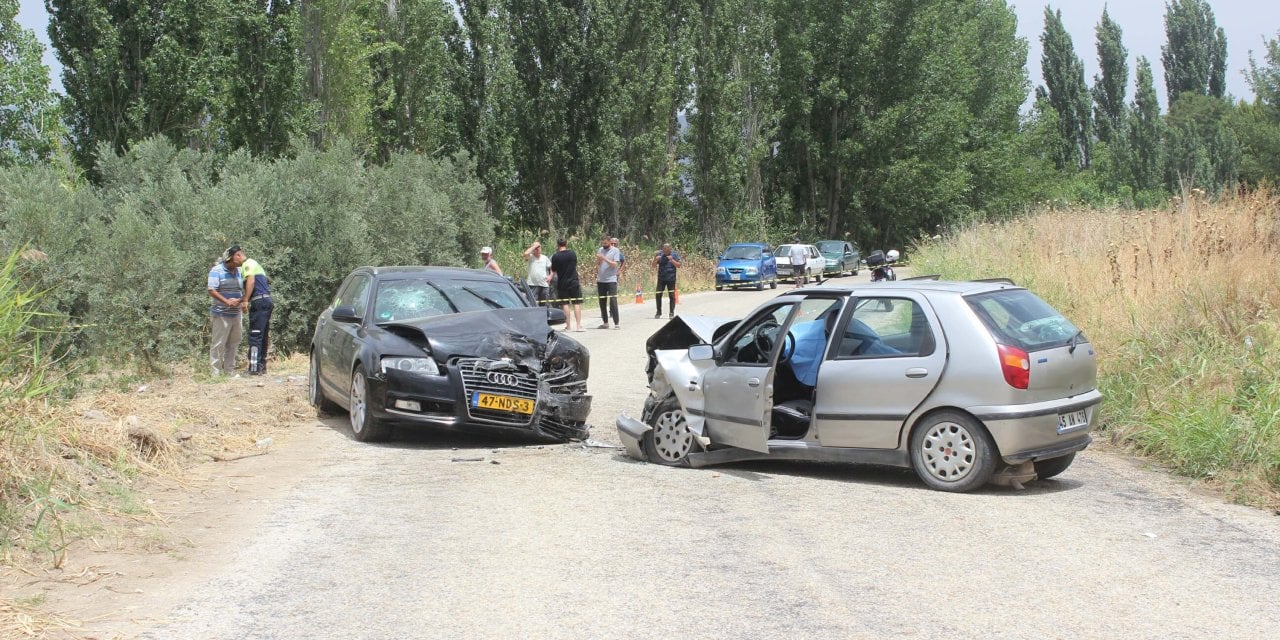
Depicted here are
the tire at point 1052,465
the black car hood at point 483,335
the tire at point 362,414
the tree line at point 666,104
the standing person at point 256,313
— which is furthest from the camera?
the tree line at point 666,104

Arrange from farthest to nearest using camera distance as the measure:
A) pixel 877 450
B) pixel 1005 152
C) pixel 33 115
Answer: pixel 1005 152 < pixel 33 115 < pixel 877 450

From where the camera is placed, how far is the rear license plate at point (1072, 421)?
26.7ft

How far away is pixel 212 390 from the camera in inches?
521

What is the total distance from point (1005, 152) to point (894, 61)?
1150 centimetres

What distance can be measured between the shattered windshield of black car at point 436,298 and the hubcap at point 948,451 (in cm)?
541

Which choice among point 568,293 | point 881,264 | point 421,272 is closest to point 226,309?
point 421,272

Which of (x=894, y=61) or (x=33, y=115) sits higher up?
(x=894, y=61)

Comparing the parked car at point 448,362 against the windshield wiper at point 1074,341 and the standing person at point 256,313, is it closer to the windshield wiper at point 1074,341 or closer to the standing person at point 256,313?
the standing person at point 256,313

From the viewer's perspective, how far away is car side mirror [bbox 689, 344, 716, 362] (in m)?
9.53

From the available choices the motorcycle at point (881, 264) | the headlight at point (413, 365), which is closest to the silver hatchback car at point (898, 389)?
the headlight at point (413, 365)

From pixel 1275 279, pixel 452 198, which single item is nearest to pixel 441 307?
pixel 1275 279

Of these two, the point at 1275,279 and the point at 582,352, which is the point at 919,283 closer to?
the point at 582,352

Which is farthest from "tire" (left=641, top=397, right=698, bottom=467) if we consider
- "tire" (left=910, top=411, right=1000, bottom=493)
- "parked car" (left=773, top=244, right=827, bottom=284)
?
"parked car" (left=773, top=244, right=827, bottom=284)

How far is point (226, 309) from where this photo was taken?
15422 millimetres
